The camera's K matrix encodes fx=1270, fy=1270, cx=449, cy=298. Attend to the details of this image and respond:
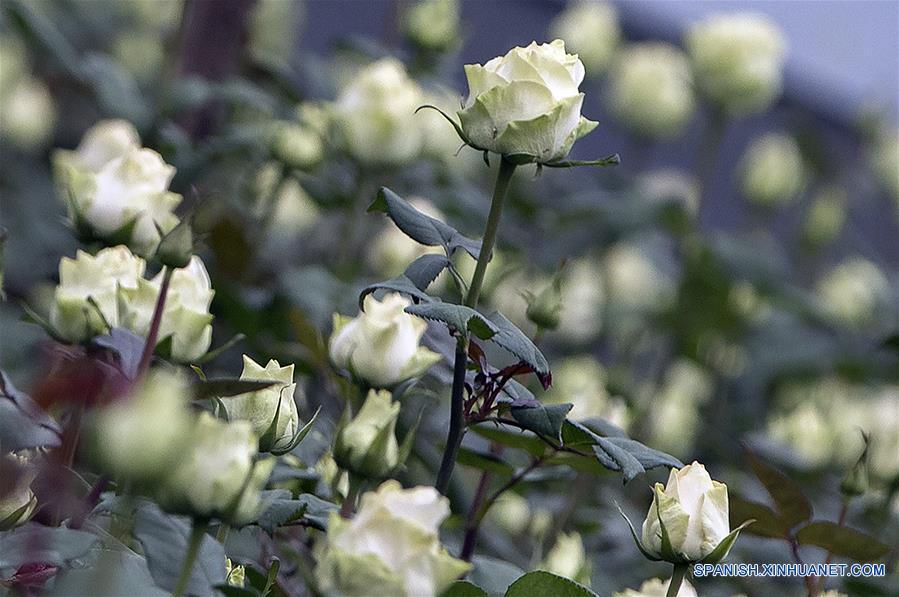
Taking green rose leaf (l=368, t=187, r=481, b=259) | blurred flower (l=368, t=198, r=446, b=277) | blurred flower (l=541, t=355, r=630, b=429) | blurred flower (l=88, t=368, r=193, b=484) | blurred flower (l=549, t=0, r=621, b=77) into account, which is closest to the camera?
blurred flower (l=88, t=368, r=193, b=484)

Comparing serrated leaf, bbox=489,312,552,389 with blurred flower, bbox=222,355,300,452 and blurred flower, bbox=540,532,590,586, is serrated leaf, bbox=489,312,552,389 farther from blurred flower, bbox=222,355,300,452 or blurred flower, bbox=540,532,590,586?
blurred flower, bbox=540,532,590,586

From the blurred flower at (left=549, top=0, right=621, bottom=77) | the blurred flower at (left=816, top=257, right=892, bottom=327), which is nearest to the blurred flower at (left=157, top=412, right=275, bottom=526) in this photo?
the blurred flower at (left=549, top=0, right=621, bottom=77)

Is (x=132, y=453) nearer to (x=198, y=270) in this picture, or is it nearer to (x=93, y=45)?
(x=198, y=270)

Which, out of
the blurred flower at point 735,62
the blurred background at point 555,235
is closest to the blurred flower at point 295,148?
the blurred background at point 555,235

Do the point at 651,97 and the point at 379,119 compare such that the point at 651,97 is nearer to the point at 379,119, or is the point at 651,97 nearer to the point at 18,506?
the point at 379,119

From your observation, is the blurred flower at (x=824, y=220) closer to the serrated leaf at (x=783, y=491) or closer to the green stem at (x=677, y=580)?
the serrated leaf at (x=783, y=491)

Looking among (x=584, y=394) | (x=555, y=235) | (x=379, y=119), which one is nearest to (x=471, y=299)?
(x=584, y=394)

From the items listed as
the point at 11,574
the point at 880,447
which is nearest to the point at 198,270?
the point at 11,574
